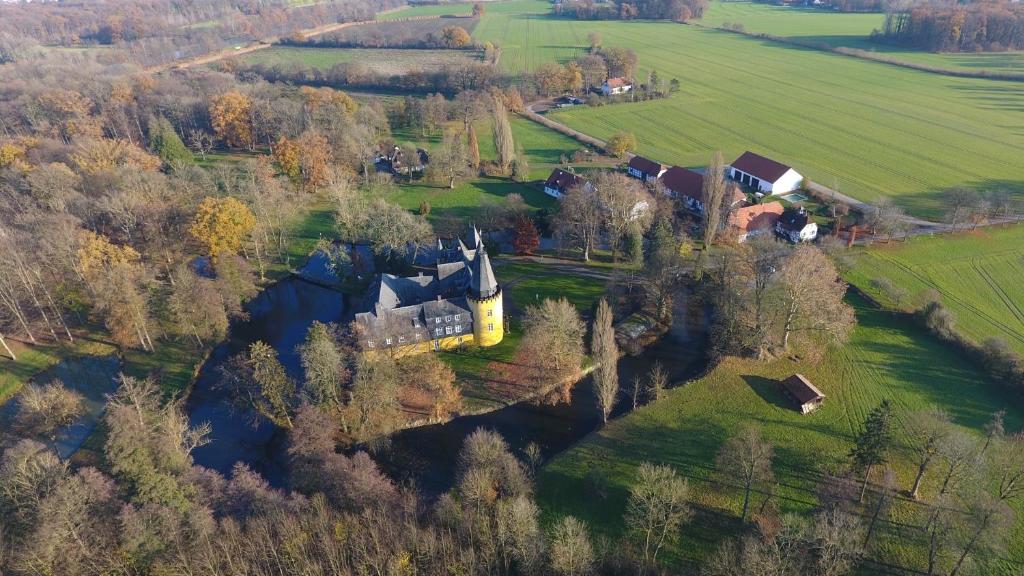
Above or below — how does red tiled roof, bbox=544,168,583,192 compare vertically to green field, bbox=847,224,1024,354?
above

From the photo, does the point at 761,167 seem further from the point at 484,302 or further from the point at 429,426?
the point at 429,426

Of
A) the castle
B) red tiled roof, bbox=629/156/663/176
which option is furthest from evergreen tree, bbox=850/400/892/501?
red tiled roof, bbox=629/156/663/176

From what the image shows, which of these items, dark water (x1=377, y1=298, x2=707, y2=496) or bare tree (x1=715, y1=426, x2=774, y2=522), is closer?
bare tree (x1=715, y1=426, x2=774, y2=522)

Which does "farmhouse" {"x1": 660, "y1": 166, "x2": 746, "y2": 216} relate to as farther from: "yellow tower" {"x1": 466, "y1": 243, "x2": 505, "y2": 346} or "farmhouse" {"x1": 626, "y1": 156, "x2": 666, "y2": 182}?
"yellow tower" {"x1": 466, "y1": 243, "x2": 505, "y2": 346}

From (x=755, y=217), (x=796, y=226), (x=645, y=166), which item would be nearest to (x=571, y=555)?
(x=755, y=217)

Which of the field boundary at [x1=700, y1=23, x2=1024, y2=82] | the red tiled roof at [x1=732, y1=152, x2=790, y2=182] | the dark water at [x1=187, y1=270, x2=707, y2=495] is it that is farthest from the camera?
the field boundary at [x1=700, y1=23, x2=1024, y2=82]

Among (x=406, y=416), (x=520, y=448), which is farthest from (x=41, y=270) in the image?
(x=520, y=448)
